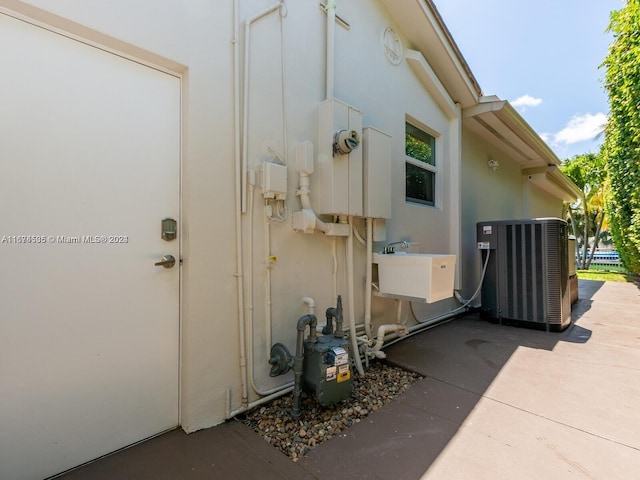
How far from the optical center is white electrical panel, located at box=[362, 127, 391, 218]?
271 centimetres

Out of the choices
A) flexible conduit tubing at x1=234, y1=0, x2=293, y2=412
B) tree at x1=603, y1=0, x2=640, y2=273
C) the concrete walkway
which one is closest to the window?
the concrete walkway

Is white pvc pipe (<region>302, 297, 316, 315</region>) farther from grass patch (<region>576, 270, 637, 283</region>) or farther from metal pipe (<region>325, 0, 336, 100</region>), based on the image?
grass patch (<region>576, 270, 637, 283</region>)

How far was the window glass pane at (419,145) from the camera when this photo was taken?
3.93 meters

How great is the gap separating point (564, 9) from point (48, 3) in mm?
7022

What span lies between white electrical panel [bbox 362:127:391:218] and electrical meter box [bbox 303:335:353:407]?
1.23 metres

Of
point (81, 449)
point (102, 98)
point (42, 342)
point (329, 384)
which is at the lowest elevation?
point (81, 449)

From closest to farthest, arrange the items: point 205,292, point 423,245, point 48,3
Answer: point 48,3, point 205,292, point 423,245

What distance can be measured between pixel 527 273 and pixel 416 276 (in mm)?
2205

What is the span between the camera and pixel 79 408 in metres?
1.52

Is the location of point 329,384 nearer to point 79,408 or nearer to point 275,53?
point 79,408

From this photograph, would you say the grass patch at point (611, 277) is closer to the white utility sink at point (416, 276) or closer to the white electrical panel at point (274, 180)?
the white utility sink at point (416, 276)

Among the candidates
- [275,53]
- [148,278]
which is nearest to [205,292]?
[148,278]

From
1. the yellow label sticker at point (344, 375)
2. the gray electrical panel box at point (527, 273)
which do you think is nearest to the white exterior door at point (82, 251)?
the yellow label sticker at point (344, 375)

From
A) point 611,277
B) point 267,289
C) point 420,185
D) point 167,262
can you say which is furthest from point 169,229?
point 611,277
